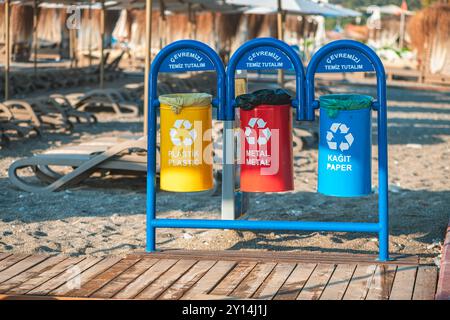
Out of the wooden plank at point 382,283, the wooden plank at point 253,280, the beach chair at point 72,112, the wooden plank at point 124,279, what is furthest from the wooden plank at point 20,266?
the beach chair at point 72,112

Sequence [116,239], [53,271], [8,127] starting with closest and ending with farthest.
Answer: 1. [53,271]
2. [116,239]
3. [8,127]

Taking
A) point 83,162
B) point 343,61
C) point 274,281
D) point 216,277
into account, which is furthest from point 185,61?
point 83,162

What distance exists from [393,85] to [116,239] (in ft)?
62.8

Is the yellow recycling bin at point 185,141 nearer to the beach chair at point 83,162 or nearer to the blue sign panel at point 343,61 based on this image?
the blue sign panel at point 343,61

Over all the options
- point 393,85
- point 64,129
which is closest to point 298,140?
point 64,129

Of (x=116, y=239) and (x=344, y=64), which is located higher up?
(x=344, y=64)

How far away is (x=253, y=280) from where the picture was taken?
4684 mm

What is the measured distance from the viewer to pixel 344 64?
5.01m

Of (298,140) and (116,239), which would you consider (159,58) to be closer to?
(116,239)

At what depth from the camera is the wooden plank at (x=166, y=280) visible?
4.43m

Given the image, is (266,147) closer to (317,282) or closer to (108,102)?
(317,282)

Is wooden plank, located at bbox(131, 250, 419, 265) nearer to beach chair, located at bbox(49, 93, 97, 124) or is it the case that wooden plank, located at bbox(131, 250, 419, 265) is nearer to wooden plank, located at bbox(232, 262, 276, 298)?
wooden plank, located at bbox(232, 262, 276, 298)

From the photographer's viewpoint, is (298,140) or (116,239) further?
(298,140)

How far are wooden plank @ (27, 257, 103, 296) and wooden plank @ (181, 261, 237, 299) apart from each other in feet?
Answer: 1.99
